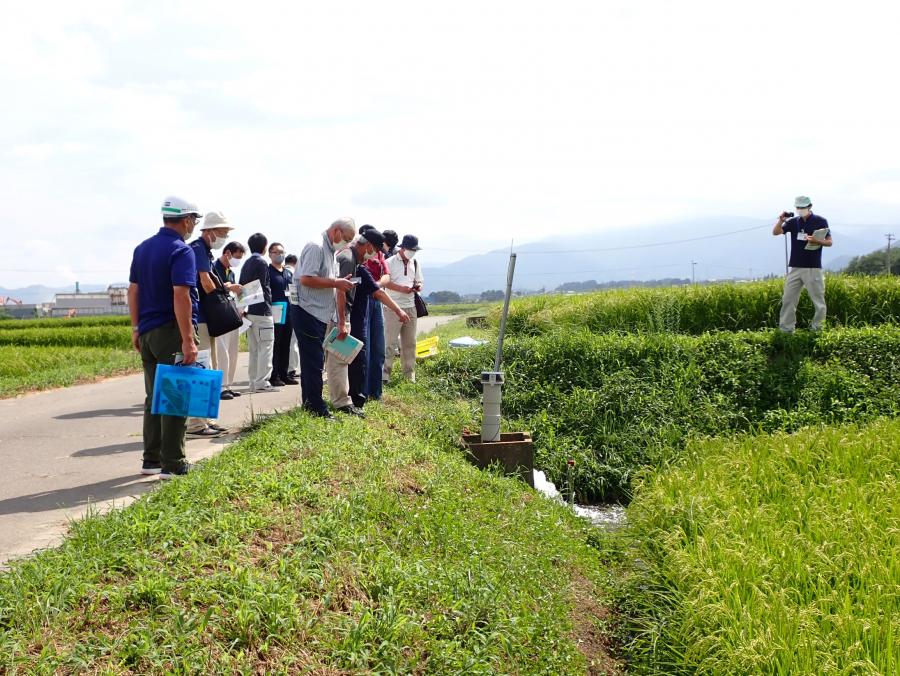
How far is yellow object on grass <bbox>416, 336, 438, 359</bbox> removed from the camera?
415 inches

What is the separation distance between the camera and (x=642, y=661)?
14.3 ft

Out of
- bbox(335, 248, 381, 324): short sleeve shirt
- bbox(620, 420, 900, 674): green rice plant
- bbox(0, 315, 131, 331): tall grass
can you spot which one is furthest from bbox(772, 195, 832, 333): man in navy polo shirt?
bbox(0, 315, 131, 331): tall grass

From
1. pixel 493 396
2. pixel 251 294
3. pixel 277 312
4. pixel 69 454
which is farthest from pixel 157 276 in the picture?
pixel 277 312

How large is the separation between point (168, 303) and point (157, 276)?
0.70ft

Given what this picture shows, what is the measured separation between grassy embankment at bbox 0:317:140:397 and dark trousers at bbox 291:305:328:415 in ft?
22.1

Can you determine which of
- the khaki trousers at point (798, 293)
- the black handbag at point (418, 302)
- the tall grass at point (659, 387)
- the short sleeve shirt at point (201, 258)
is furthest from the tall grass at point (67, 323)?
the khaki trousers at point (798, 293)

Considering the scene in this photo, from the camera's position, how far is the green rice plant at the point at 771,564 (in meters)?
3.61

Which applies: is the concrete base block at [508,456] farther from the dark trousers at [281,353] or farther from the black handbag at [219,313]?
the dark trousers at [281,353]

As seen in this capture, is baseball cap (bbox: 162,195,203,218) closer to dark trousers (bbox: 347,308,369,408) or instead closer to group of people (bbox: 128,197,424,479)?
group of people (bbox: 128,197,424,479)

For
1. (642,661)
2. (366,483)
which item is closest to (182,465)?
(366,483)

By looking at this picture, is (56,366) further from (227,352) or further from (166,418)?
(166,418)

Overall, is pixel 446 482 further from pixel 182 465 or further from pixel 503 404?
pixel 503 404

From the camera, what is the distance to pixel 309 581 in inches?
143

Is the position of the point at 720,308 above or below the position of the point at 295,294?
below
